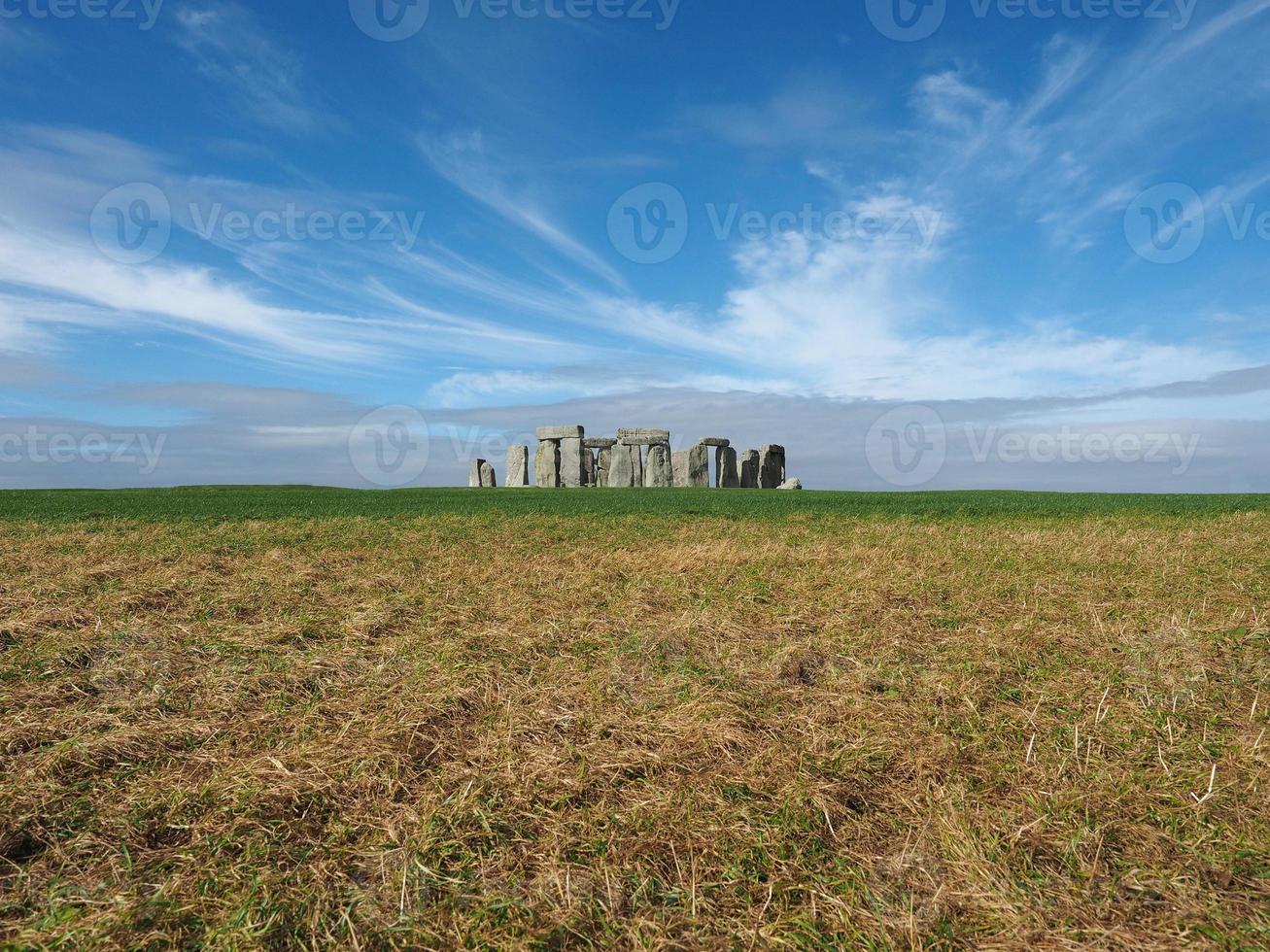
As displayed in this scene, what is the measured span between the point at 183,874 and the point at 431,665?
66.9 inches

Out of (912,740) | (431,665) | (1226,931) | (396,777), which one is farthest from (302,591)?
(1226,931)

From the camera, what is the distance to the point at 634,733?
298 cm

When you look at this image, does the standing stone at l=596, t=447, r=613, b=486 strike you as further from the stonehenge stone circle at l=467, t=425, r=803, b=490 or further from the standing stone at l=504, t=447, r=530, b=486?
the standing stone at l=504, t=447, r=530, b=486

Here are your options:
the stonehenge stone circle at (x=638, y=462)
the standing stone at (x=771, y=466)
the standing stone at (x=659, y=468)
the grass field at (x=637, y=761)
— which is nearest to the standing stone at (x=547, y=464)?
the stonehenge stone circle at (x=638, y=462)

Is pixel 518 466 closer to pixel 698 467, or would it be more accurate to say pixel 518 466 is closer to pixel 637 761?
pixel 698 467

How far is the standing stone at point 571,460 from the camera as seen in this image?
26.6m

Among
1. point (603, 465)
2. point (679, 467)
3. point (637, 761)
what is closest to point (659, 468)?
point (679, 467)

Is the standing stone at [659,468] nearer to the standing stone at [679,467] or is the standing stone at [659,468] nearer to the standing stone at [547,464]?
the standing stone at [679,467]

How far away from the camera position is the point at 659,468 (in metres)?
26.3

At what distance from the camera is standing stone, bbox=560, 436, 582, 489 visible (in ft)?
87.2

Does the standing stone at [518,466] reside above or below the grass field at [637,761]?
above

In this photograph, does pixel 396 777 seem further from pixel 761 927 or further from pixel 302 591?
pixel 302 591

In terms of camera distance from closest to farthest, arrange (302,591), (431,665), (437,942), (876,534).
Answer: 1. (437,942)
2. (431,665)
3. (302,591)
4. (876,534)

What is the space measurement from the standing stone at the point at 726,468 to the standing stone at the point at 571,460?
5058mm
